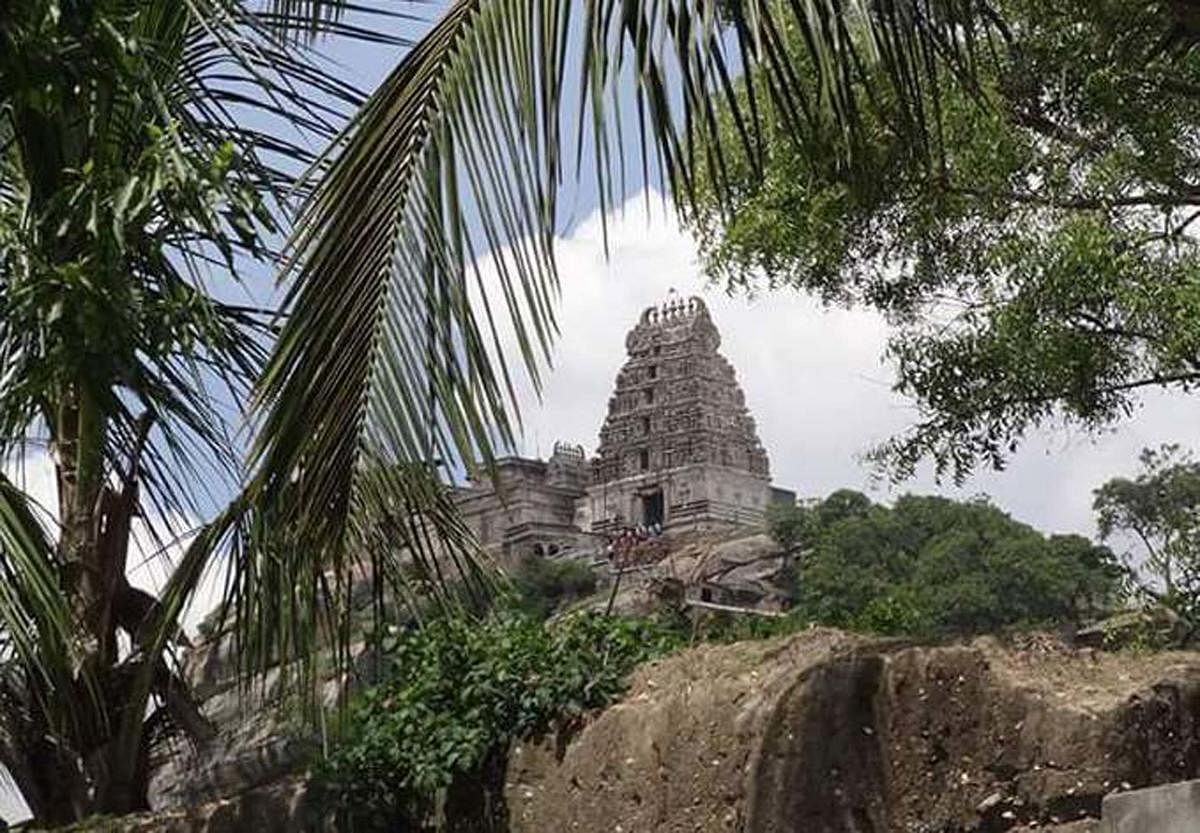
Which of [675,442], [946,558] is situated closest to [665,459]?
[675,442]

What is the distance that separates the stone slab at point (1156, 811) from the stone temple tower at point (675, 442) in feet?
192

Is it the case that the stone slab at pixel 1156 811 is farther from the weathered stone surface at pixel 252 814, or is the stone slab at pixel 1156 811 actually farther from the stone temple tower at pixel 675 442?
the stone temple tower at pixel 675 442

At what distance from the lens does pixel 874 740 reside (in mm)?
6273

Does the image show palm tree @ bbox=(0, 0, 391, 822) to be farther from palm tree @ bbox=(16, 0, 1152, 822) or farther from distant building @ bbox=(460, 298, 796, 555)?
distant building @ bbox=(460, 298, 796, 555)

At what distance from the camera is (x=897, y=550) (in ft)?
185

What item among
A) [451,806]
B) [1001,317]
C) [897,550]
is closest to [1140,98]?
[1001,317]

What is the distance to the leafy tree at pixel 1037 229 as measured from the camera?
24.9 ft

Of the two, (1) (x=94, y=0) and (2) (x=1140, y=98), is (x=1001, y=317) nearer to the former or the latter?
(2) (x=1140, y=98)

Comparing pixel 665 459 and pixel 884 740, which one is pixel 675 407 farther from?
pixel 884 740

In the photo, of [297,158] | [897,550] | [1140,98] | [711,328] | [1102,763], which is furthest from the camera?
[711,328]

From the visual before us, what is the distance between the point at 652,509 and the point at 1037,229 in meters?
61.1

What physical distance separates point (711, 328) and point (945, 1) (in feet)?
195

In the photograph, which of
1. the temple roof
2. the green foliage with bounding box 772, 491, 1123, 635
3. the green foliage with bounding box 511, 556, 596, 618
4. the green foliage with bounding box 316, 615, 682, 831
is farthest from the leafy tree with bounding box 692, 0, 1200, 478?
the temple roof

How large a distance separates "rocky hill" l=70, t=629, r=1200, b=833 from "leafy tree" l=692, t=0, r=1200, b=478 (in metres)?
1.67
